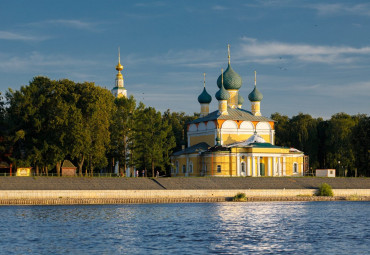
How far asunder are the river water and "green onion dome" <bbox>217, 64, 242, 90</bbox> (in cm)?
4025

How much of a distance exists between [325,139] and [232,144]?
73.5 feet

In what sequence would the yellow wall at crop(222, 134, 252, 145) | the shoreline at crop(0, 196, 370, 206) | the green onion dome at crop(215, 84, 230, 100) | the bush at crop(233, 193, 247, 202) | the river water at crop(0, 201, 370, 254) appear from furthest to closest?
the green onion dome at crop(215, 84, 230, 100) → the yellow wall at crop(222, 134, 252, 145) → the bush at crop(233, 193, 247, 202) → the shoreline at crop(0, 196, 370, 206) → the river water at crop(0, 201, 370, 254)

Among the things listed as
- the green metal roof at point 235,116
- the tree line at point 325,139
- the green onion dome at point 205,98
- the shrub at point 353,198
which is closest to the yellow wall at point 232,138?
the green metal roof at point 235,116

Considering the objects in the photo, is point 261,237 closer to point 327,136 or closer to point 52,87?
point 52,87

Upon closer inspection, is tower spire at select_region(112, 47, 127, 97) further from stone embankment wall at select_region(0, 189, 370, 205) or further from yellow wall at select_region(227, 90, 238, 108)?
stone embankment wall at select_region(0, 189, 370, 205)

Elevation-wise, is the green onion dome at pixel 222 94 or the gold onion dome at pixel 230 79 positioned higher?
the gold onion dome at pixel 230 79

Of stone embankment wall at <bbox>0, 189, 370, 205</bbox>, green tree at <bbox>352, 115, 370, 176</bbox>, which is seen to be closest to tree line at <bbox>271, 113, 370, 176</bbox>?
green tree at <bbox>352, 115, 370, 176</bbox>

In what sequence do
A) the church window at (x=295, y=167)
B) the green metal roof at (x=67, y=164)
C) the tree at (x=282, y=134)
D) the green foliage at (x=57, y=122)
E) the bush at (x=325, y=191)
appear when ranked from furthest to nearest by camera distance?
1. the tree at (x=282, y=134)
2. the church window at (x=295, y=167)
3. the green metal roof at (x=67, y=164)
4. the bush at (x=325, y=191)
5. the green foliage at (x=57, y=122)

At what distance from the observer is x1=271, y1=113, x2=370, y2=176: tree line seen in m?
96.7

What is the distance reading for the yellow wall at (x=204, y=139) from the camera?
88050 mm

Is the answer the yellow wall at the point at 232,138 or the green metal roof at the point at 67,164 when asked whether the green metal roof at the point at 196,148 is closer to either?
the yellow wall at the point at 232,138

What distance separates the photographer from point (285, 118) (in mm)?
110125

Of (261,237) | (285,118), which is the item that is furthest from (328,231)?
(285,118)

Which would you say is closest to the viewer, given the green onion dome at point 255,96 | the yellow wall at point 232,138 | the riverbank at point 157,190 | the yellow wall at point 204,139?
the riverbank at point 157,190
